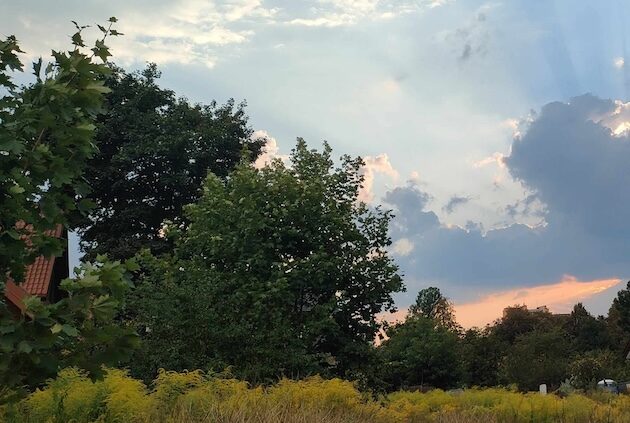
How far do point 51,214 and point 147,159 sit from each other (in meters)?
30.2

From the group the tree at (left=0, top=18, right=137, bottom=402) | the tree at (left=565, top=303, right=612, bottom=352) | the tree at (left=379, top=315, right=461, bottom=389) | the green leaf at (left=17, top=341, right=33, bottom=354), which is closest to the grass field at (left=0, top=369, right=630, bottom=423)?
the tree at (left=0, top=18, right=137, bottom=402)

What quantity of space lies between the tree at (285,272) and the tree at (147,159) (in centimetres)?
1152

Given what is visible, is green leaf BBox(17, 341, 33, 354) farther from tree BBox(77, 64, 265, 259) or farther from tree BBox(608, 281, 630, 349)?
tree BBox(608, 281, 630, 349)

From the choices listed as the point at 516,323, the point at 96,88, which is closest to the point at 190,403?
the point at 96,88

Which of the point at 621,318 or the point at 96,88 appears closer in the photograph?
the point at 96,88

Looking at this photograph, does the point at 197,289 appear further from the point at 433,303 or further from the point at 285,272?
the point at 433,303

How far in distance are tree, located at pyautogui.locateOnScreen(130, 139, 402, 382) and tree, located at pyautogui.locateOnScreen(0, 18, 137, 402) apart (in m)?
10.5

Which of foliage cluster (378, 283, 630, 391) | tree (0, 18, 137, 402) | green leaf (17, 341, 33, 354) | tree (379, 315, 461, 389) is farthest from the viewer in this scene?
tree (379, 315, 461, 389)

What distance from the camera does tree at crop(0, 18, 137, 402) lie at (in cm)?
379

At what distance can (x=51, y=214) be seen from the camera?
13.8 ft

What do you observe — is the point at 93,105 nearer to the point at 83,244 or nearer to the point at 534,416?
the point at 534,416

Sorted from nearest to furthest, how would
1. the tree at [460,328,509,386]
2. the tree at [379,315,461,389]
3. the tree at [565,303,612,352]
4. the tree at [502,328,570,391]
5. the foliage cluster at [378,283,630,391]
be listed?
the tree at [502,328,570,391] < the foliage cluster at [378,283,630,391] < the tree at [379,315,461,389] < the tree at [460,328,509,386] < the tree at [565,303,612,352]

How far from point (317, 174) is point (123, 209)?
50.1 feet

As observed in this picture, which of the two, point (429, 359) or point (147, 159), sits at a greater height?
point (147, 159)
